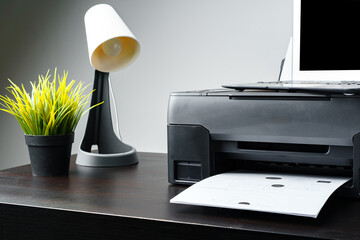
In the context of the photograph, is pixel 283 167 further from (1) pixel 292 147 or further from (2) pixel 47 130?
(2) pixel 47 130

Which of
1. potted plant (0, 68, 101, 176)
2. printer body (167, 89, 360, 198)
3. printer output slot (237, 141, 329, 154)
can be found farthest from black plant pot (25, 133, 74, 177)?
printer output slot (237, 141, 329, 154)

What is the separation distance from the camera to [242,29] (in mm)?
1404

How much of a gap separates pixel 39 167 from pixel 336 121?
604 millimetres

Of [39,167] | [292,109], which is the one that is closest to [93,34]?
[39,167]

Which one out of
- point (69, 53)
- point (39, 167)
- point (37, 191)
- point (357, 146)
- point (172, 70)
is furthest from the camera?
point (69, 53)

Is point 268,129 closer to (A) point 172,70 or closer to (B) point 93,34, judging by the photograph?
(B) point 93,34

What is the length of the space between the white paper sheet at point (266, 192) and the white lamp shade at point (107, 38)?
439mm

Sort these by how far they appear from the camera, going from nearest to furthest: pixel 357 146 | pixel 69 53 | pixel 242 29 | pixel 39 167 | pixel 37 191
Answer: pixel 357 146, pixel 37 191, pixel 39 167, pixel 242 29, pixel 69 53

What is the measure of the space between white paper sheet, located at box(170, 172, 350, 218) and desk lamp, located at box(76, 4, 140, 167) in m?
0.39

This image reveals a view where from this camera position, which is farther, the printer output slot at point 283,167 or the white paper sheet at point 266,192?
the printer output slot at point 283,167

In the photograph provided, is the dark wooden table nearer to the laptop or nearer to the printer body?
the printer body

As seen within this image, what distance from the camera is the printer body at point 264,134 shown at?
0.77 m

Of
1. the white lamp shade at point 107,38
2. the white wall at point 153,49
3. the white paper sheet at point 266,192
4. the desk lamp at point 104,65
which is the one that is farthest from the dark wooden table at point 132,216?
the white wall at point 153,49

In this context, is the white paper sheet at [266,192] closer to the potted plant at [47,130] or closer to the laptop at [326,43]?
the laptop at [326,43]
